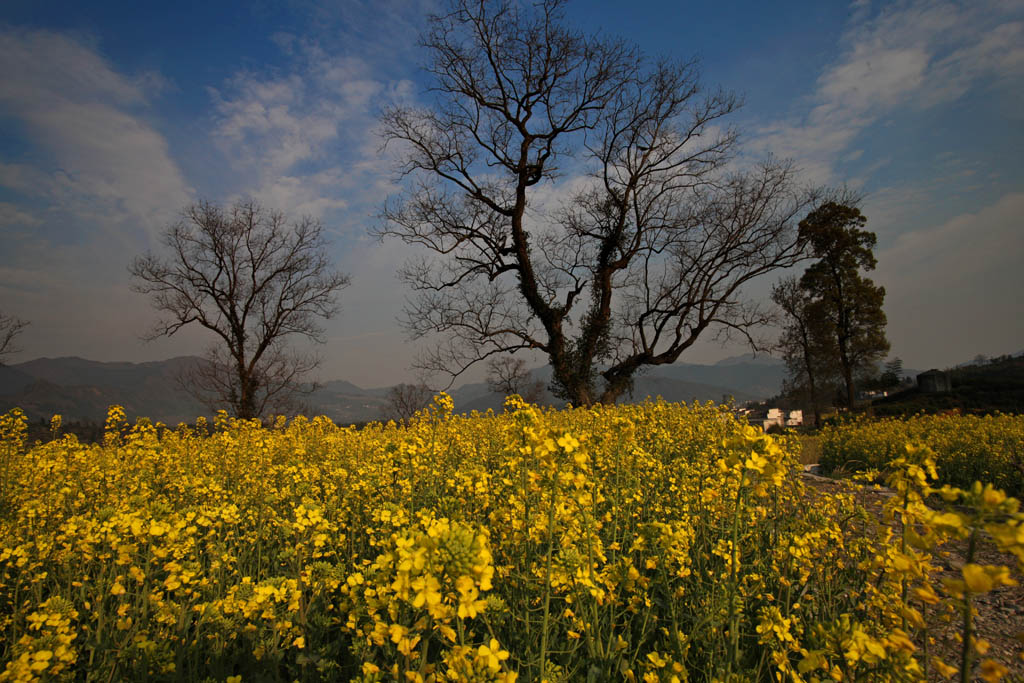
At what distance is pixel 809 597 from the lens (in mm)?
3064

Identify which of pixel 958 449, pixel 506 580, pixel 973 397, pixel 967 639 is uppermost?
pixel 967 639

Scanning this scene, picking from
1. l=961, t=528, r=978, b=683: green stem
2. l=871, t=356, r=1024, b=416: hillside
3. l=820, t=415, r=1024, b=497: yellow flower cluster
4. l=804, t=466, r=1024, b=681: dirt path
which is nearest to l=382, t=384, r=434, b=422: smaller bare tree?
l=820, t=415, r=1024, b=497: yellow flower cluster

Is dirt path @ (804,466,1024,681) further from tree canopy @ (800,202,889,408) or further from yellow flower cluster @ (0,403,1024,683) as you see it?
tree canopy @ (800,202,889,408)

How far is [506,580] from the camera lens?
295 cm

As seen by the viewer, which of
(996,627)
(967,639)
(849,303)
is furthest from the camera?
(849,303)

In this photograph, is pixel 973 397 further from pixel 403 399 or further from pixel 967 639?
pixel 403 399

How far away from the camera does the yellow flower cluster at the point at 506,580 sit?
1.60 meters

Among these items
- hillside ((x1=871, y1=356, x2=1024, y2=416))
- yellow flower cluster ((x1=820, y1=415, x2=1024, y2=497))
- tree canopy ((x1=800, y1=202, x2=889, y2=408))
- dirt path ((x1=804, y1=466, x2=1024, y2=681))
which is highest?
tree canopy ((x1=800, y1=202, x2=889, y2=408))

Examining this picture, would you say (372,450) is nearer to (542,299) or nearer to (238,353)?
(542,299)

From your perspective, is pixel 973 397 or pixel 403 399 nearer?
pixel 973 397

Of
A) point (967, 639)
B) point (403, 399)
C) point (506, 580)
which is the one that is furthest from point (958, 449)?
point (403, 399)

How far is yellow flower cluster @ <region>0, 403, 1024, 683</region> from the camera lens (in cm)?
160

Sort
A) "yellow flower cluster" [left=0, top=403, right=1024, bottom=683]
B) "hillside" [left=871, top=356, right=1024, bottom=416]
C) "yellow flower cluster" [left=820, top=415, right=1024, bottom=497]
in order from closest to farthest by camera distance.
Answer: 1. "yellow flower cluster" [left=0, top=403, right=1024, bottom=683]
2. "yellow flower cluster" [left=820, top=415, right=1024, bottom=497]
3. "hillside" [left=871, top=356, right=1024, bottom=416]

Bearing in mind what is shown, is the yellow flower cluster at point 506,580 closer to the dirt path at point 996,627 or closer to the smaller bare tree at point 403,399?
the dirt path at point 996,627
